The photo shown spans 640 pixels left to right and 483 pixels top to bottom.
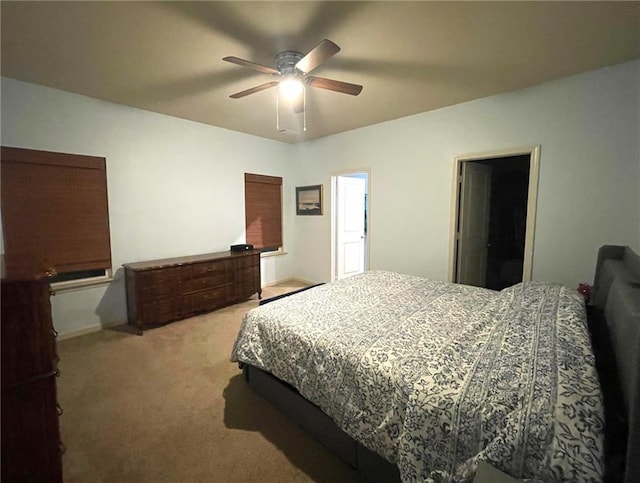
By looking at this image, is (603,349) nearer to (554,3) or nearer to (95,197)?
(554,3)

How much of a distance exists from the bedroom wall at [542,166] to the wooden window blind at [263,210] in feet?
5.00

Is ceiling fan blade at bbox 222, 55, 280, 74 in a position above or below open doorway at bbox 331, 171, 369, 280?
above

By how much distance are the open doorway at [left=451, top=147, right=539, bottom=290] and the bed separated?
1187 millimetres

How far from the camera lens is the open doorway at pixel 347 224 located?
15.1ft

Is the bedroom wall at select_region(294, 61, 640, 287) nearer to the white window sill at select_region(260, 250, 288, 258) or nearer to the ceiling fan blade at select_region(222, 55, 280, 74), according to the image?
the white window sill at select_region(260, 250, 288, 258)

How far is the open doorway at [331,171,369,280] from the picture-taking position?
4.61 metres

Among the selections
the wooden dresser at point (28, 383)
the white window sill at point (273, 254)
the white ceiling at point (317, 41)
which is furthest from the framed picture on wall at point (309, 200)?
the wooden dresser at point (28, 383)

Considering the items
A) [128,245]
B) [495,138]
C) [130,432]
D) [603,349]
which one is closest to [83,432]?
[130,432]

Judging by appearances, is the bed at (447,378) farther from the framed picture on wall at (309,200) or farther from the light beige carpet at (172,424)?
the framed picture on wall at (309,200)

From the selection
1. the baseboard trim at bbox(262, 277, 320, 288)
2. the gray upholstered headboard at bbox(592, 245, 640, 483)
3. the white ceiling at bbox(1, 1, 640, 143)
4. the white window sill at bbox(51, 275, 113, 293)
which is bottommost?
the baseboard trim at bbox(262, 277, 320, 288)

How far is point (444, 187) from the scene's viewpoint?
3320mm

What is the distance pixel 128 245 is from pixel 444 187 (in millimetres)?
3871

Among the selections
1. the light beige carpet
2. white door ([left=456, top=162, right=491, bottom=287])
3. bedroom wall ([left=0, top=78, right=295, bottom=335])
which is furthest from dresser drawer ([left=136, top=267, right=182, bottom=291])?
white door ([left=456, top=162, right=491, bottom=287])

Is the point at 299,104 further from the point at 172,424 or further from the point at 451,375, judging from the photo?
the point at 172,424
